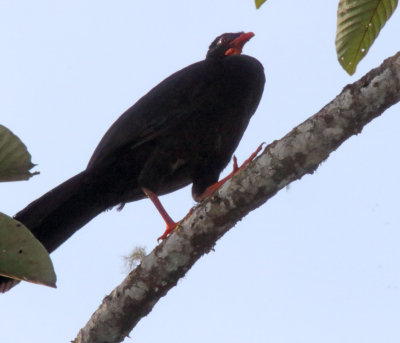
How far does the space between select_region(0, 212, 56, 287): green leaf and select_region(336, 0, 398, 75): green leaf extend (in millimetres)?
→ 1686

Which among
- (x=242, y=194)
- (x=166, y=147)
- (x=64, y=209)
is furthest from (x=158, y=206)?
(x=242, y=194)

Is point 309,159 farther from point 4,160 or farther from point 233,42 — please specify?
point 233,42

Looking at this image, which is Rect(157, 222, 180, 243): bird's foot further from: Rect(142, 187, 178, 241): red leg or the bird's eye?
the bird's eye

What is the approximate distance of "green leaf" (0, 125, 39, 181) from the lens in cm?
230

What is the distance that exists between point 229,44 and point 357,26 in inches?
81.5

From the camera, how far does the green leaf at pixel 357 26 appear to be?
126 inches

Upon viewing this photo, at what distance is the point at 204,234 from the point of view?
10.2 feet

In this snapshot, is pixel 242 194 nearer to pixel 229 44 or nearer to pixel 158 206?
pixel 158 206

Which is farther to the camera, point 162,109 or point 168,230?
point 162,109

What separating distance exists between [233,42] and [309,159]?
250 centimetres

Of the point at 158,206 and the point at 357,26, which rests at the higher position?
the point at 357,26

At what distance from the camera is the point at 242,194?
3.01m

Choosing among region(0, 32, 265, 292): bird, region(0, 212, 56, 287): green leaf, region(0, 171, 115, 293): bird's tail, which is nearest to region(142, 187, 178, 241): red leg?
region(0, 32, 265, 292): bird

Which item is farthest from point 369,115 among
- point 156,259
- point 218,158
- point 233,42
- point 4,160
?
point 233,42
